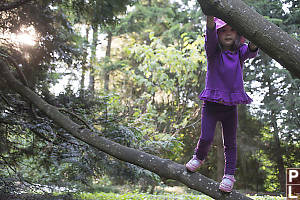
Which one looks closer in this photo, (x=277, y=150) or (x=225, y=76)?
(x=225, y=76)

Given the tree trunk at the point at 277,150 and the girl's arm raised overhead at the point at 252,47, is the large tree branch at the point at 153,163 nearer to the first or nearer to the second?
the girl's arm raised overhead at the point at 252,47

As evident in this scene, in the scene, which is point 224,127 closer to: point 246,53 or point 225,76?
point 225,76

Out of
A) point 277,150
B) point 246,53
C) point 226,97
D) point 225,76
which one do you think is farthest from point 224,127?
point 277,150

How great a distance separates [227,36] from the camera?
1.92m

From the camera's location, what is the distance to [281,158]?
1022 cm

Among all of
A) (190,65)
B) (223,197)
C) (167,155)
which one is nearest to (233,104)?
(223,197)

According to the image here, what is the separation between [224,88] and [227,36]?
0.38 metres

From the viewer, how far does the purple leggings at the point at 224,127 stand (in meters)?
2.07

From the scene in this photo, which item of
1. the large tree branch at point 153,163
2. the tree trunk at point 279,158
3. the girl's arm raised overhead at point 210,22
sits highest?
the girl's arm raised overhead at point 210,22

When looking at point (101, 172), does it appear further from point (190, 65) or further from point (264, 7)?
point (264, 7)

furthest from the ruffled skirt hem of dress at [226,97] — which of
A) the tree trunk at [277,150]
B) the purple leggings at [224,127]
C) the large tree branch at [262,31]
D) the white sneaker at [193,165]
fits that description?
the tree trunk at [277,150]

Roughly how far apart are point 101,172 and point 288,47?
323 cm

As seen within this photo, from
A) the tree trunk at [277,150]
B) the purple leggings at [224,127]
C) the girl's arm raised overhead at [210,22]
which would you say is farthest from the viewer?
the tree trunk at [277,150]

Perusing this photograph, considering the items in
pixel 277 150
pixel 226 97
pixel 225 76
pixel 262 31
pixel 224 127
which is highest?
pixel 262 31
